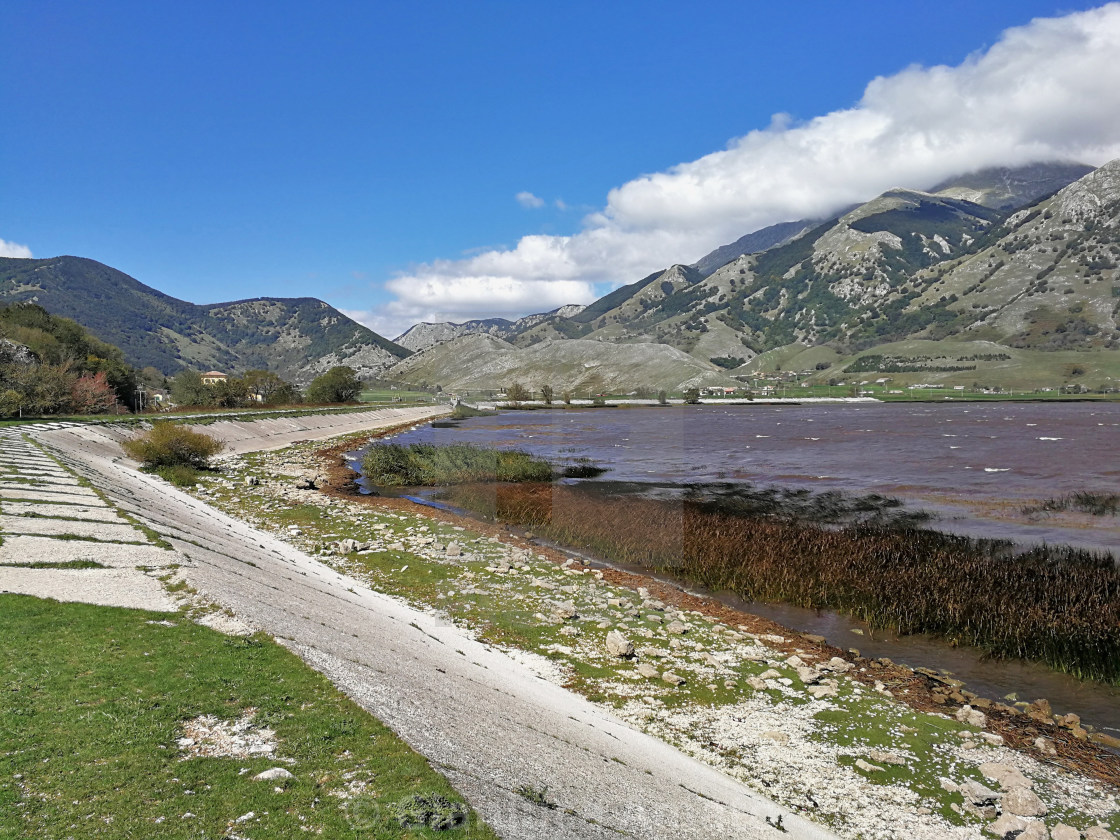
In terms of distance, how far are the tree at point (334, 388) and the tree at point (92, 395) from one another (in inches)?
2676

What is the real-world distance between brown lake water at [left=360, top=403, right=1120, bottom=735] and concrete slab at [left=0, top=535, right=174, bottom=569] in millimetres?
14631

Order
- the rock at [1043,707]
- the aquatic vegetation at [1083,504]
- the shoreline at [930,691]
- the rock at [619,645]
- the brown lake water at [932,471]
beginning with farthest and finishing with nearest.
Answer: the aquatic vegetation at [1083,504]
the brown lake water at [932,471]
the rock at [619,645]
the rock at [1043,707]
the shoreline at [930,691]

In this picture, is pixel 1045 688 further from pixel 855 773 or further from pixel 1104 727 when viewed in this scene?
pixel 855 773

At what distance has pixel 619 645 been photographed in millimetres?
13242

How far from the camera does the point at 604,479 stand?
4403cm

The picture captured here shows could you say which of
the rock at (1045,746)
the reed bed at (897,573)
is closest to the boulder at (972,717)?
the rock at (1045,746)

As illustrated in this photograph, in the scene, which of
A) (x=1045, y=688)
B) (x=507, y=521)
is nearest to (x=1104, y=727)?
(x=1045, y=688)

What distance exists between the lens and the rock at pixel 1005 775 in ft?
28.7

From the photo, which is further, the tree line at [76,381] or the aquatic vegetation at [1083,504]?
the tree line at [76,381]

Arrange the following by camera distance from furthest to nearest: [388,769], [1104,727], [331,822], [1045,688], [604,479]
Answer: [604,479] → [1045,688] → [1104,727] → [388,769] → [331,822]

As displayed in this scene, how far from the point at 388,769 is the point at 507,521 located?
24.0m

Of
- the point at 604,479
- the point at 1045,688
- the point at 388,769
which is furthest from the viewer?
the point at 604,479

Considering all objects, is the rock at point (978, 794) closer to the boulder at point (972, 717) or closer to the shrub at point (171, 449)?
the boulder at point (972, 717)

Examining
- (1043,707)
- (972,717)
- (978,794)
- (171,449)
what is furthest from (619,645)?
(171,449)
